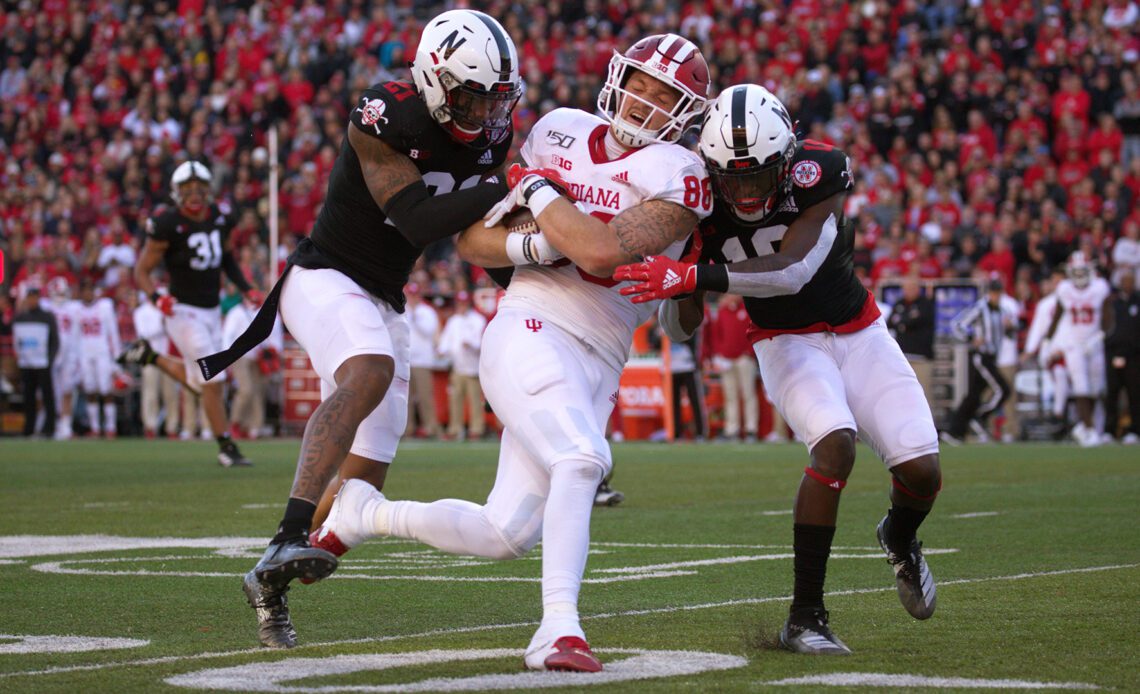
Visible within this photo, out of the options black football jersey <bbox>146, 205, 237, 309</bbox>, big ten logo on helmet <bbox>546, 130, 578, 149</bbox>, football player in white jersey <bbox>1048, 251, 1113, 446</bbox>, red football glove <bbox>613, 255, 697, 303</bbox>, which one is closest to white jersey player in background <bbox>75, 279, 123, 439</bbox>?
black football jersey <bbox>146, 205, 237, 309</bbox>

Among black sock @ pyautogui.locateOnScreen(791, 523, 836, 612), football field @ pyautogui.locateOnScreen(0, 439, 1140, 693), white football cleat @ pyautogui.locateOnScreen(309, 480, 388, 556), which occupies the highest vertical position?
white football cleat @ pyautogui.locateOnScreen(309, 480, 388, 556)

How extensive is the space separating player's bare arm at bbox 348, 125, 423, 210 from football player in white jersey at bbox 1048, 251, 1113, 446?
534 inches

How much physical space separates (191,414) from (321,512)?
1462 cm

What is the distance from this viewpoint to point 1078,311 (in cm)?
1755

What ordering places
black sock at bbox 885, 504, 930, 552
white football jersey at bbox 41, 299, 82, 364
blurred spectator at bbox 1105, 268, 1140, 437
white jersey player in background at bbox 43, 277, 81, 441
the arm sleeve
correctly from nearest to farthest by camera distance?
black sock at bbox 885, 504, 930, 552
the arm sleeve
blurred spectator at bbox 1105, 268, 1140, 437
white jersey player in background at bbox 43, 277, 81, 441
white football jersey at bbox 41, 299, 82, 364

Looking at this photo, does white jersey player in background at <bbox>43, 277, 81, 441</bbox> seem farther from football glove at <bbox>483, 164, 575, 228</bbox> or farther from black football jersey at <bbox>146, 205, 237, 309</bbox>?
football glove at <bbox>483, 164, 575, 228</bbox>

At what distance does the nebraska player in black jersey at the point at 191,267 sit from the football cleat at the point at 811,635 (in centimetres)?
779

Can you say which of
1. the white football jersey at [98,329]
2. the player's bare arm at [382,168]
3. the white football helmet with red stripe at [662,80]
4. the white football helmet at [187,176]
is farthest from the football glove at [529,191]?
the white football jersey at [98,329]

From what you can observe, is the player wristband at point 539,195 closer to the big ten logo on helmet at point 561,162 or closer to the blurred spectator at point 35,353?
the big ten logo on helmet at point 561,162

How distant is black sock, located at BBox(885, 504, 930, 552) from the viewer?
17.3ft

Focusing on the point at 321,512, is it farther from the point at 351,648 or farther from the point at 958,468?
the point at 958,468

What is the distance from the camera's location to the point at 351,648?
14.8ft

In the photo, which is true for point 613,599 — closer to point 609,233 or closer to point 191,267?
point 609,233

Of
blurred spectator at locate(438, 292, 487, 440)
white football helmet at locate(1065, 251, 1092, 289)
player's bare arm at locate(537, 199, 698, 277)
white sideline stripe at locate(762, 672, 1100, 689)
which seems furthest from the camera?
blurred spectator at locate(438, 292, 487, 440)
